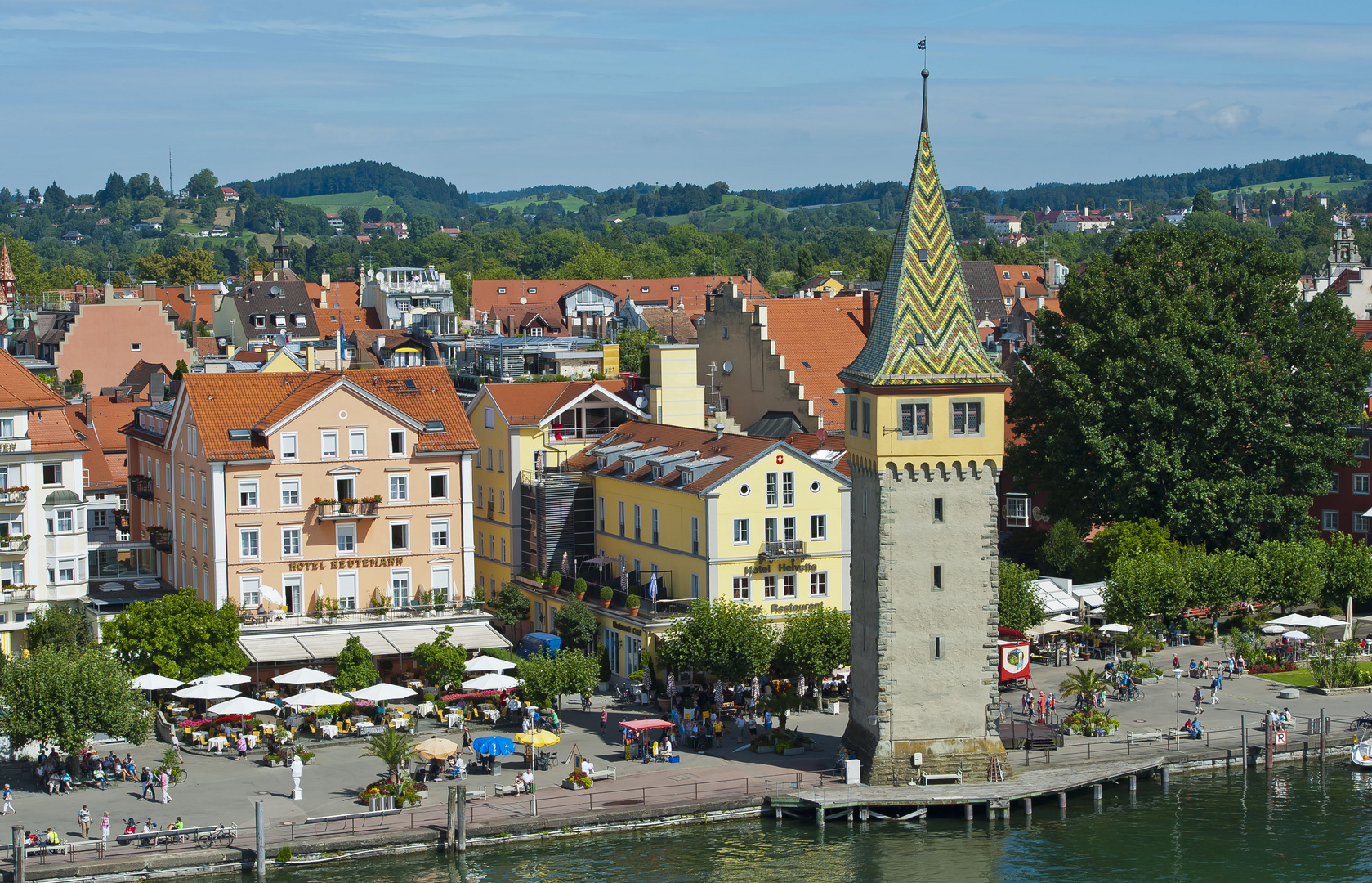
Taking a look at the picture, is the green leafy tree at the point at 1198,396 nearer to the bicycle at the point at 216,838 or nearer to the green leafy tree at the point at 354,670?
the green leafy tree at the point at 354,670

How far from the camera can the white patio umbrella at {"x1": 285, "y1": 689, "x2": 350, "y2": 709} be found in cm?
6819

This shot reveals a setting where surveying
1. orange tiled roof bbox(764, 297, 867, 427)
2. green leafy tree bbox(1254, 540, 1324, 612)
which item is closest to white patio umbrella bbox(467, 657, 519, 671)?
orange tiled roof bbox(764, 297, 867, 427)

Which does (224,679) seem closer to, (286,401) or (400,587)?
(400,587)

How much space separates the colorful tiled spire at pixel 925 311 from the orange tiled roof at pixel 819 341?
34.9 meters

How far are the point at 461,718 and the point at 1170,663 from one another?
31.2 meters

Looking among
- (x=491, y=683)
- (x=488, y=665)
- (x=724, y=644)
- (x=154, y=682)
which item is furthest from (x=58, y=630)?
(x=724, y=644)

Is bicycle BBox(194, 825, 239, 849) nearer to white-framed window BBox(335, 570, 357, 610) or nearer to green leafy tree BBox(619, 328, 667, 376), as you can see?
white-framed window BBox(335, 570, 357, 610)

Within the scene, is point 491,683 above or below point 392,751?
above

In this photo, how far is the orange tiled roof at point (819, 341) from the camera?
10006 centimetres

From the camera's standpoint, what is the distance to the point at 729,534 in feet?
250

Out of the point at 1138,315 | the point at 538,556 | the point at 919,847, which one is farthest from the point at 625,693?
the point at 1138,315

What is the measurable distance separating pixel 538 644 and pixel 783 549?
11.4 m

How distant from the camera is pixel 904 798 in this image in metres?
61.3

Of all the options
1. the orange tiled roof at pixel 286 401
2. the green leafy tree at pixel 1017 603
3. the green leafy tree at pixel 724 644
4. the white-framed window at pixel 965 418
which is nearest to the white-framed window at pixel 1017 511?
the green leafy tree at pixel 1017 603
